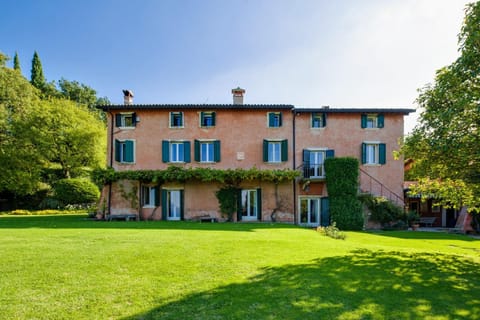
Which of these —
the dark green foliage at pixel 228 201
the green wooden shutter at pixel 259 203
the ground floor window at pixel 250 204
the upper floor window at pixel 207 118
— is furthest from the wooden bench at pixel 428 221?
the upper floor window at pixel 207 118

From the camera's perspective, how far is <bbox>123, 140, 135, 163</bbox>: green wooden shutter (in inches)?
723

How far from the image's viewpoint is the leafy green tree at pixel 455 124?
22.4ft

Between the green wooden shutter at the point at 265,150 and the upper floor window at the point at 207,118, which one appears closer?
the green wooden shutter at the point at 265,150

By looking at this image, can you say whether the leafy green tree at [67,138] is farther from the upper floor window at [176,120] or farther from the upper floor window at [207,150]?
the upper floor window at [207,150]

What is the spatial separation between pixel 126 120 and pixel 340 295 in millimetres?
18067

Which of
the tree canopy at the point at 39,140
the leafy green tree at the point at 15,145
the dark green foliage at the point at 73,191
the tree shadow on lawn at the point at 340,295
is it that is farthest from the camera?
the tree canopy at the point at 39,140

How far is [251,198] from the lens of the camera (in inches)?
723

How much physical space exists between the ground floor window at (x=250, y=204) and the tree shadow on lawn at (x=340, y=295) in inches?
460

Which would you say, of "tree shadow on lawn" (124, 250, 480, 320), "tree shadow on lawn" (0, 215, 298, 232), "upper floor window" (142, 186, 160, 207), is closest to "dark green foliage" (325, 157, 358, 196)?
"tree shadow on lawn" (0, 215, 298, 232)

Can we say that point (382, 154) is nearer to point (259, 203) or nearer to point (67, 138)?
point (259, 203)

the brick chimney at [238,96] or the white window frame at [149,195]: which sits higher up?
the brick chimney at [238,96]

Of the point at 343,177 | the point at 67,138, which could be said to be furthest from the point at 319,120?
the point at 67,138

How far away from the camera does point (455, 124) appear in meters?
7.09

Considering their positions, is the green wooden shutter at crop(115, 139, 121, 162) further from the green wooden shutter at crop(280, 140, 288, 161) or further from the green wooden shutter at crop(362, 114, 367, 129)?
the green wooden shutter at crop(362, 114, 367, 129)
